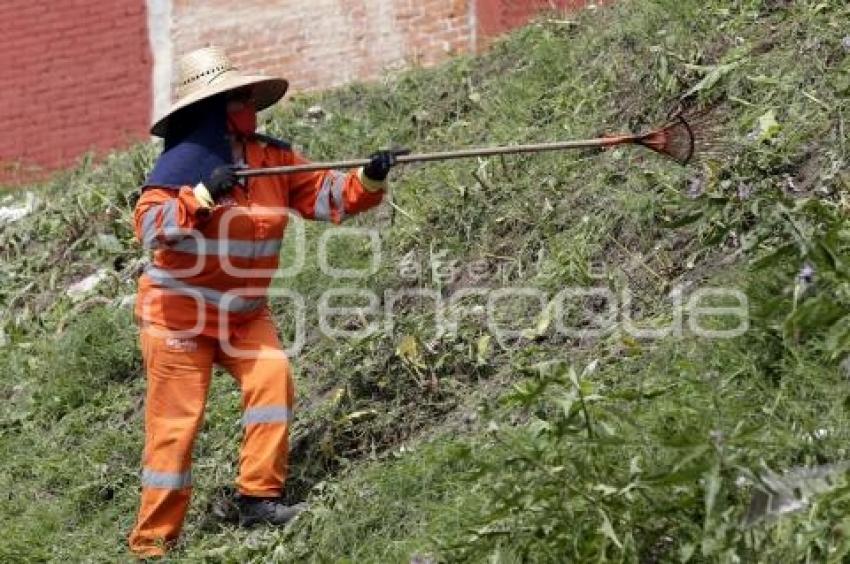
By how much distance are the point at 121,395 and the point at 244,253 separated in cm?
181

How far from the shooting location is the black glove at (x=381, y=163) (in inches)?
251

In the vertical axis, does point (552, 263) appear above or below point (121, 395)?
above

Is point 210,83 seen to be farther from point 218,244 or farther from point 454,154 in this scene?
point 454,154

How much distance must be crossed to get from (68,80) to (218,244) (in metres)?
5.79

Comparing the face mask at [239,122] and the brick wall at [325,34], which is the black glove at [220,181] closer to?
the face mask at [239,122]

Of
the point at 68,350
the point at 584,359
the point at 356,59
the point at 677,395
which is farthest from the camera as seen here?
the point at 356,59

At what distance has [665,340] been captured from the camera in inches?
237

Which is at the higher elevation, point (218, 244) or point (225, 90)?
point (225, 90)

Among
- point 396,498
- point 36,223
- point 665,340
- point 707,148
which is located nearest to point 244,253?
point 396,498

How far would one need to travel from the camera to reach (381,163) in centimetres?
640

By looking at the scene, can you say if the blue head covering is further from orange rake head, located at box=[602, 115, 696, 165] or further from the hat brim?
orange rake head, located at box=[602, 115, 696, 165]

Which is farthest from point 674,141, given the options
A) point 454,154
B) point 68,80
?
point 68,80

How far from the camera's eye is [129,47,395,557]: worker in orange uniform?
6219 millimetres

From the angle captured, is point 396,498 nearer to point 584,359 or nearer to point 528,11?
point 584,359
